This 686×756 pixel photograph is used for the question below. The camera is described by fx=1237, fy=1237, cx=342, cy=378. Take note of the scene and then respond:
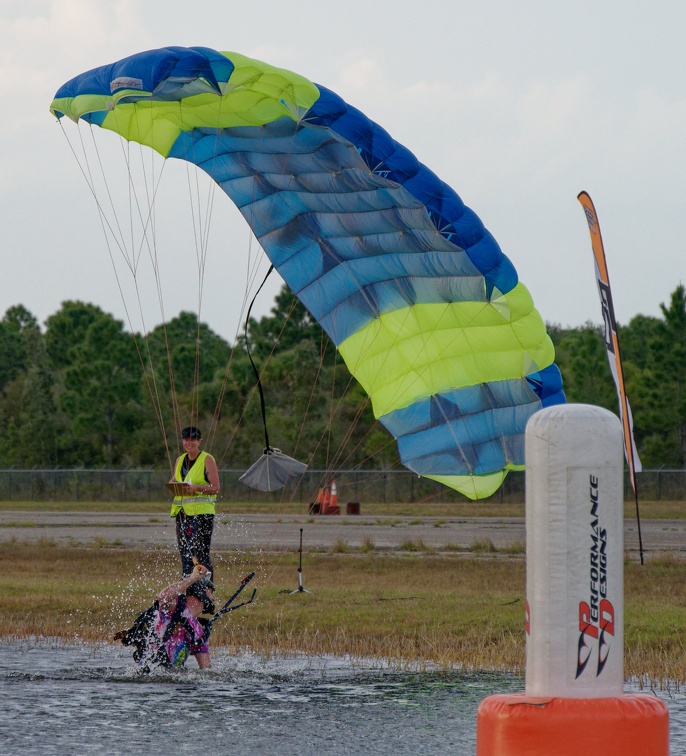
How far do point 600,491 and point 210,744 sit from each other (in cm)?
323

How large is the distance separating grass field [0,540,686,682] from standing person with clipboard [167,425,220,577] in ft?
4.64

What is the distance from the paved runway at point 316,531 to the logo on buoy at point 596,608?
17.6 metres

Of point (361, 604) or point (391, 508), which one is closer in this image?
point (361, 604)

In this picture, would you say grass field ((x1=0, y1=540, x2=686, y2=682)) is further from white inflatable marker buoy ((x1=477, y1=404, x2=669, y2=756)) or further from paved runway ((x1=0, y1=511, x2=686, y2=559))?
white inflatable marker buoy ((x1=477, y1=404, x2=669, y2=756))

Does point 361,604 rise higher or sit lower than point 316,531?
lower

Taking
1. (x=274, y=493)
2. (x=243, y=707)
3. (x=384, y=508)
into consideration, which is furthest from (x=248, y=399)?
(x=243, y=707)

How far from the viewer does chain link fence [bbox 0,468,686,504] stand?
45594mm

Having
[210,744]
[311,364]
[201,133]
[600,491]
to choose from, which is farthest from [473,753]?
[311,364]

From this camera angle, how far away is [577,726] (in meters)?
4.63

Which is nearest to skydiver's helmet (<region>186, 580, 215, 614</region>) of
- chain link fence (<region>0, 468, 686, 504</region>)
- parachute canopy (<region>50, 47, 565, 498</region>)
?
parachute canopy (<region>50, 47, 565, 498</region>)

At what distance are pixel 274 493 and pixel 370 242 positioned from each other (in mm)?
36326

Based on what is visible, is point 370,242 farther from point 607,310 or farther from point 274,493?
point 274,493

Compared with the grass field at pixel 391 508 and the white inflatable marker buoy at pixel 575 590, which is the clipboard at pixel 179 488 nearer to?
the white inflatable marker buoy at pixel 575 590

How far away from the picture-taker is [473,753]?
6.75m
